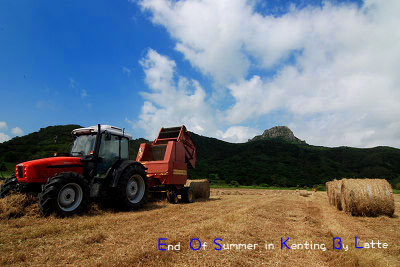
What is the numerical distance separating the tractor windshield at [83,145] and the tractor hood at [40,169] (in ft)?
2.43

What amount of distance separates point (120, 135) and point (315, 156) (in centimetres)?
6542

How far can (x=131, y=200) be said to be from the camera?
8.05 metres

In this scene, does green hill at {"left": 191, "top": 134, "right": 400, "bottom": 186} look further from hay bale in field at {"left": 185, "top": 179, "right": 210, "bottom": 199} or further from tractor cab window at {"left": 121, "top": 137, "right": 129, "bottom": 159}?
tractor cab window at {"left": 121, "top": 137, "right": 129, "bottom": 159}

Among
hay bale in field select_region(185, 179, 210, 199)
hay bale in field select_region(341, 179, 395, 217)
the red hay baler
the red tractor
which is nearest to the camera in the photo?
the red tractor

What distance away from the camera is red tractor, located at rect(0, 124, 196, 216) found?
6.13 m

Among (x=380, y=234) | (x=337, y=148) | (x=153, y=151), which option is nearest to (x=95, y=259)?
(x=380, y=234)

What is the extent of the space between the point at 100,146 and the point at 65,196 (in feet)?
6.18

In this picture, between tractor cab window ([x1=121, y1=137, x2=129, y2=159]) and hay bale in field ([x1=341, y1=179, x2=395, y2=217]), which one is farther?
tractor cab window ([x1=121, y1=137, x2=129, y2=159])

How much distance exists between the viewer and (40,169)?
251 inches

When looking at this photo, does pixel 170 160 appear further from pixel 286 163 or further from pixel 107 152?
pixel 286 163

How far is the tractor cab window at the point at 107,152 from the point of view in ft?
25.0

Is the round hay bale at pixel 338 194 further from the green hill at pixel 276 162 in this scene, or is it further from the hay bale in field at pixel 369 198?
the green hill at pixel 276 162

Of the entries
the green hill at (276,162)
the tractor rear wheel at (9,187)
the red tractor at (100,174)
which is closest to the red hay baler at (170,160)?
the red tractor at (100,174)

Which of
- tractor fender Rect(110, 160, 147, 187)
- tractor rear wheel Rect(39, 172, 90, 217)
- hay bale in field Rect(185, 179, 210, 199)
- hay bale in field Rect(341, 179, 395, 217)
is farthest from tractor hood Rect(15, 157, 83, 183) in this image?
hay bale in field Rect(341, 179, 395, 217)
